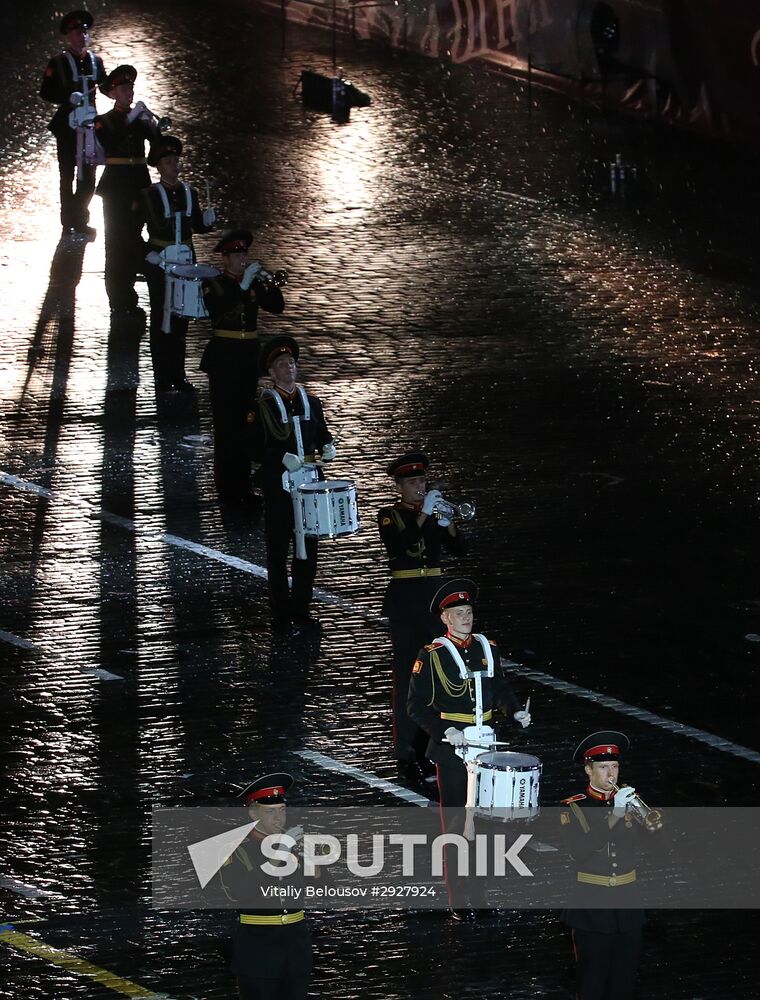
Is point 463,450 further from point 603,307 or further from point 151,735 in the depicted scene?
point 151,735

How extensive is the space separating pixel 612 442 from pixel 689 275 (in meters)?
5.52

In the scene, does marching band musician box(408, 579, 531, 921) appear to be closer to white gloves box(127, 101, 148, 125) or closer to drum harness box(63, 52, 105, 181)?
white gloves box(127, 101, 148, 125)

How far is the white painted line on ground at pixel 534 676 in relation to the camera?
49.9 ft

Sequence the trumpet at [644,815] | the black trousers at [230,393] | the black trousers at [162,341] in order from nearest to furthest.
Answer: the trumpet at [644,815], the black trousers at [230,393], the black trousers at [162,341]

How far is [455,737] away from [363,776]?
1.96 metres

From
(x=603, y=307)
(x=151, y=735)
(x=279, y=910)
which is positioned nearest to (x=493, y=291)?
(x=603, y=307)

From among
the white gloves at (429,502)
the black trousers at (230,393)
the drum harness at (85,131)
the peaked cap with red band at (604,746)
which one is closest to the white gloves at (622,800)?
the peaked cap with red band at (604,746)

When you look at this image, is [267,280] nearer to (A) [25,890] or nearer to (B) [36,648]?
(B) [36,648]

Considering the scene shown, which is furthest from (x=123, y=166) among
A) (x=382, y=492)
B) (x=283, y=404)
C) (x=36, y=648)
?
(x=36, y=648)

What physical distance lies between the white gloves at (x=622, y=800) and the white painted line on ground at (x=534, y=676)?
2.84 meters

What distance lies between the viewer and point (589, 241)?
2680 centimetres

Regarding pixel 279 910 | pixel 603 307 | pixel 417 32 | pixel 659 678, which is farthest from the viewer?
pixel 417 32

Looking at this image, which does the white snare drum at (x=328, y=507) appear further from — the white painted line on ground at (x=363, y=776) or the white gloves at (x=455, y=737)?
the white gloves at (x=455, y=737)

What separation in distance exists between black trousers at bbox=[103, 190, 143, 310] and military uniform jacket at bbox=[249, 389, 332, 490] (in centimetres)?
719
